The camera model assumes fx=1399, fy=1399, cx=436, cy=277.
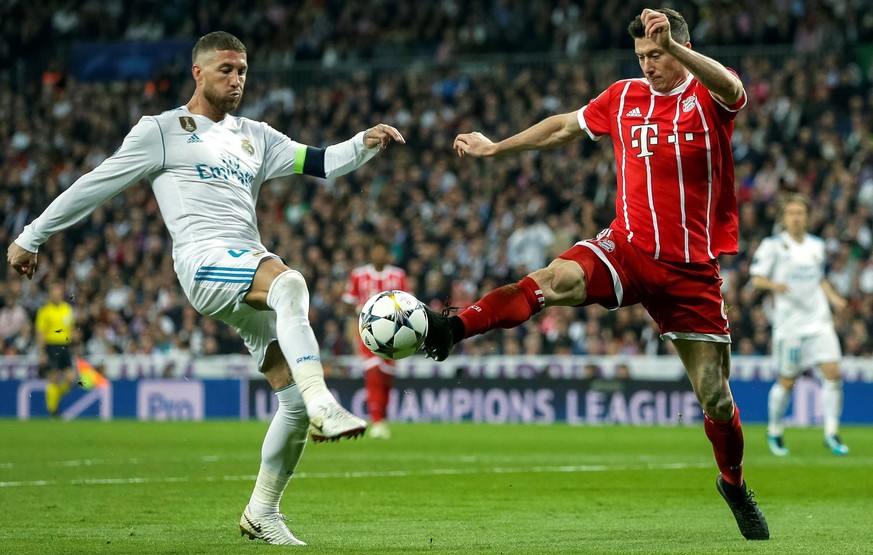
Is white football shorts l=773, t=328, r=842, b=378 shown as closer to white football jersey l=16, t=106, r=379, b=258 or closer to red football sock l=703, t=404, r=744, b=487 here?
red football sock l=703, t=404, r=744, b=487

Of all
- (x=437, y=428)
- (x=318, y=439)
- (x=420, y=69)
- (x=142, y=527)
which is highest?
(x=420, y=69)

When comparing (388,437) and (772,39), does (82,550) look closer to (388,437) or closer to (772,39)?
(388,437)

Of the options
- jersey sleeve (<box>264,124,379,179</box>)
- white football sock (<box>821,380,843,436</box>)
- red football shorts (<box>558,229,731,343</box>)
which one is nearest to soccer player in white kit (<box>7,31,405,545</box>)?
jersey sleeve (<box>264,124,379,179</box>)

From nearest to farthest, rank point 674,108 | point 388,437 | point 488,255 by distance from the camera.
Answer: point 674,108 < point 388,437 < point 488,255

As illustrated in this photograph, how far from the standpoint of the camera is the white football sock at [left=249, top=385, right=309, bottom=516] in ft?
23.6

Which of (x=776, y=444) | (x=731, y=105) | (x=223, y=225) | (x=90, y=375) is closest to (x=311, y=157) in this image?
(x=223, y=225)

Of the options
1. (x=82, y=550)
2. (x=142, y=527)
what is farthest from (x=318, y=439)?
(x=142, y=527)

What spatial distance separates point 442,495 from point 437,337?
12.2 ft

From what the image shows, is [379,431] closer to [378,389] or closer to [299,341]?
[378,389]

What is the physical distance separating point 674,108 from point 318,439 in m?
2.75

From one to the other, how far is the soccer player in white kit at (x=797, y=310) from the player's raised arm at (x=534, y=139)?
7.07 metres

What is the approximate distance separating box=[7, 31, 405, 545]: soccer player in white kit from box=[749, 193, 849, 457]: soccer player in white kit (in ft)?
26.0

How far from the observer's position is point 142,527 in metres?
7.91

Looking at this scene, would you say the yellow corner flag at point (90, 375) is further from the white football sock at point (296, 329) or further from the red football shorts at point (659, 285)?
the white football sock at point (296, 329)
